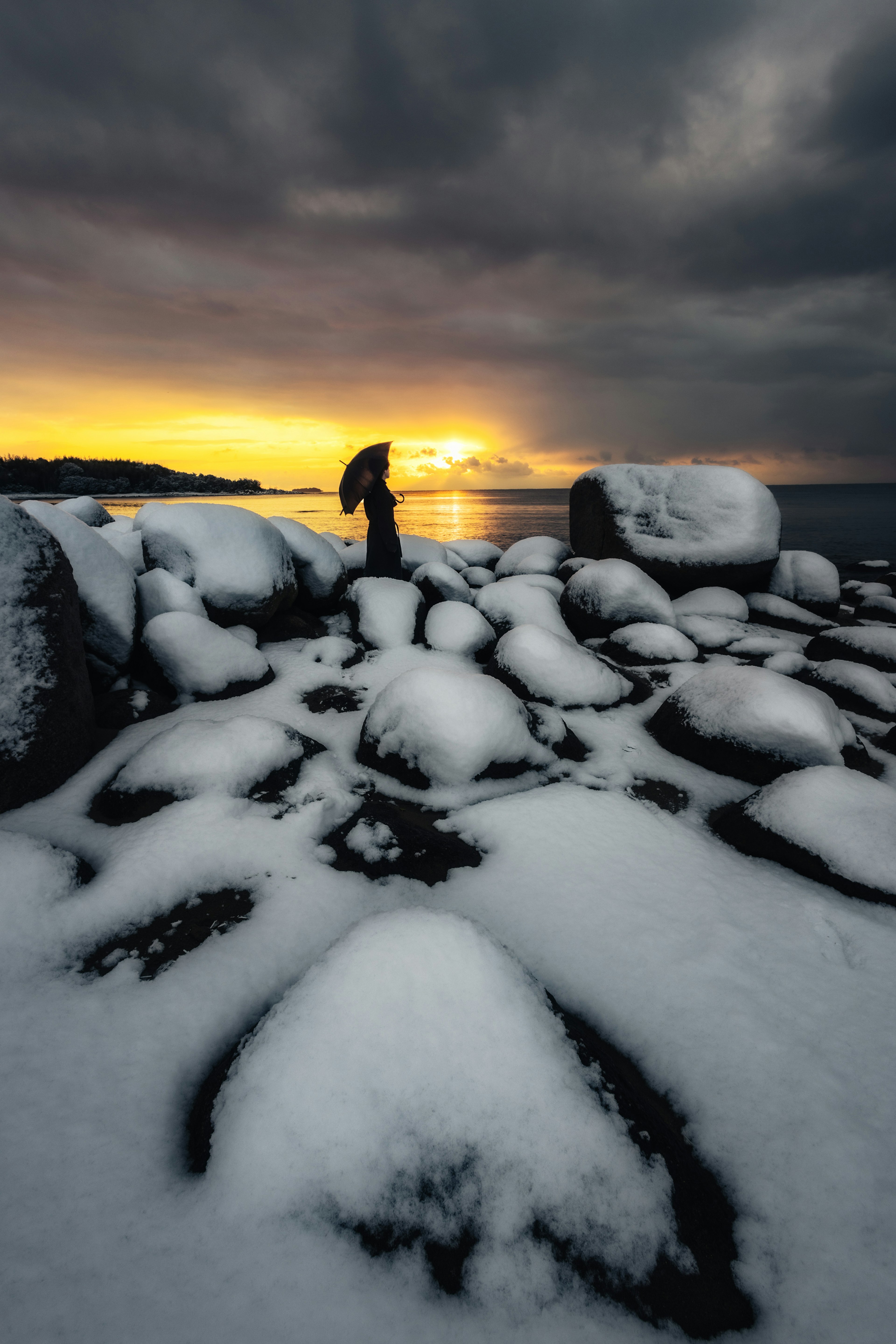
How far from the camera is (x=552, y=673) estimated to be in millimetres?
3904

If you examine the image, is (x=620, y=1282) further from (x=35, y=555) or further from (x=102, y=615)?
(x=102, y=615)

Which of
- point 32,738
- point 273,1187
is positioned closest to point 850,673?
point 273,1187

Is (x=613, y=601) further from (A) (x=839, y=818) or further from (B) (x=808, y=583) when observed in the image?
Answer: (B) (x=808, y=583)

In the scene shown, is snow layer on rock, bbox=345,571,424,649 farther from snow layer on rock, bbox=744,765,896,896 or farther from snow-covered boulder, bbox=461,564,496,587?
snow layer on rock, bbox=744,765,896,896

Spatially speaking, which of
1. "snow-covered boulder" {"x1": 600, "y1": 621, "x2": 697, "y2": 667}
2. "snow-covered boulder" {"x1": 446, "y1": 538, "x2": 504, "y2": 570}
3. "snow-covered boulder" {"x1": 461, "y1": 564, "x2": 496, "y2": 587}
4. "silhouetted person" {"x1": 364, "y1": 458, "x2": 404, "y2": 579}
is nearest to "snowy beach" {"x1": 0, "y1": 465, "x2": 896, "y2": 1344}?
"snow-covered boulder" {"x1": 600, "y1": 621, "x2": 697, "y2": 667}

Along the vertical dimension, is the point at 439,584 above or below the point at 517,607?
above

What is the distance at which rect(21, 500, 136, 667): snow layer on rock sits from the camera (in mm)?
3533

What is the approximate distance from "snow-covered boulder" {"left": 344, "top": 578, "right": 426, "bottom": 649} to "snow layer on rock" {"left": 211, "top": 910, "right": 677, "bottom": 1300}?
3.58 m

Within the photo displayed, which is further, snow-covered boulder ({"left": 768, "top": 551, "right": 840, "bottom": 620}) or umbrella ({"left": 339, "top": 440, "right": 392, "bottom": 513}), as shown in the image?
snow-covered boulder ({"left": 768, "top": 551, "right": 840, "bottom": 620})

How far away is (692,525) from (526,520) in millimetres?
18007

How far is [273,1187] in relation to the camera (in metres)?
1.17

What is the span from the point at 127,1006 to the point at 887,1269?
199 centimetres

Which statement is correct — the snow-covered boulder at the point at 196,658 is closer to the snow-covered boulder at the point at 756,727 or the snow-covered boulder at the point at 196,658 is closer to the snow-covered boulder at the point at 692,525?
the snow-covered boulder at the point at 756,727

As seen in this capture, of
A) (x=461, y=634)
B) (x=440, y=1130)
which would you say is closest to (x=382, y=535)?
(x=461, y=634)
